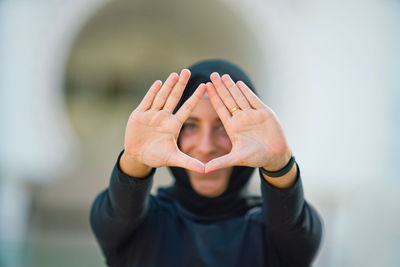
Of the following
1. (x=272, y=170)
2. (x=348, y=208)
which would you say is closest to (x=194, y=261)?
(x=272, y=170)

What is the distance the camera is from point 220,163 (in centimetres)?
103

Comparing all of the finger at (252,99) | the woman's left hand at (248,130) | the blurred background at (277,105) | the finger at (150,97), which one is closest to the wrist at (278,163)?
the woman's left hand at (248,130)

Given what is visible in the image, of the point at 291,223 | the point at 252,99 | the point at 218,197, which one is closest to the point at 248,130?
the point at 252,99

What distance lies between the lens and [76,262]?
3.83 meters

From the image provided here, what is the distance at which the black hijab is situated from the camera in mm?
1387

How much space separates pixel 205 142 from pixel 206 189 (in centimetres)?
18

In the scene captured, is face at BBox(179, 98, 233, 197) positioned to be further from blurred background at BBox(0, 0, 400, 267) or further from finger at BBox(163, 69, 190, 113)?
blurred background at BBox(0, 0, 400, 267)

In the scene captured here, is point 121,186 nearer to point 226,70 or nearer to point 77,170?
point 226,70

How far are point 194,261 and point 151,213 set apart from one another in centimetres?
22

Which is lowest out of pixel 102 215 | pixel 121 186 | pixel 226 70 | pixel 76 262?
pixel 76 262

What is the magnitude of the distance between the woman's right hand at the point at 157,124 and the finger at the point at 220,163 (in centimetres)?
10

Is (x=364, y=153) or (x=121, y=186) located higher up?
(x=121, y=186)

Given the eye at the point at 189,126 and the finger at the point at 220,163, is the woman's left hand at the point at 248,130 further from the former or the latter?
the eye at the point at 189,126

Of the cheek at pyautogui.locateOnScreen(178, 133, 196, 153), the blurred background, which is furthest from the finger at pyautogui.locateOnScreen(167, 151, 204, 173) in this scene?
the blurred background
